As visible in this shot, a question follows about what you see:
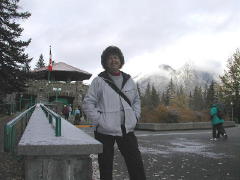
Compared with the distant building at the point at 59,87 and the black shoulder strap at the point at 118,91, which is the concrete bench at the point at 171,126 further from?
the distant building at the point at 59,87

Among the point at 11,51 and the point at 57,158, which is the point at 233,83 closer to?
the point at 11,51

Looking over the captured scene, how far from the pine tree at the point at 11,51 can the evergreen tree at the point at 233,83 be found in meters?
25.3

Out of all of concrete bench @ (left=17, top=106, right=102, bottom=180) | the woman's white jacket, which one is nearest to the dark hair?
the woman's white jacket

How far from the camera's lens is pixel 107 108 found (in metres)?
3.17

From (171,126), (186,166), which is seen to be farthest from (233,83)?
(186,166)

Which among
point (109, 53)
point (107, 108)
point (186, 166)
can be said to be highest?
point (109, 53)

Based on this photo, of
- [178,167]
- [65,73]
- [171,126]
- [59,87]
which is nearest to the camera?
[178,167]

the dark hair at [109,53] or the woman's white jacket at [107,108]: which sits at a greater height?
the dark hair at [109,53]

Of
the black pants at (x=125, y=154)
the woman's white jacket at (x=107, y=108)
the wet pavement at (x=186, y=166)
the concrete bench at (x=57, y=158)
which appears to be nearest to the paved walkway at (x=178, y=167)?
the wet pavement at (x=186, y=166)

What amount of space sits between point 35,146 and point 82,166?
49 centimetres

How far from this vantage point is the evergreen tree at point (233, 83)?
1446 inches

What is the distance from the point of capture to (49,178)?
268cm

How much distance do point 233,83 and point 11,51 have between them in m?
27.0

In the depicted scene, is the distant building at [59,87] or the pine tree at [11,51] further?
the distant building at [59,87]
